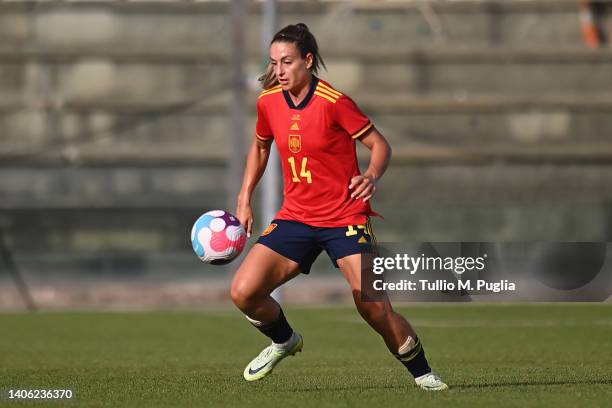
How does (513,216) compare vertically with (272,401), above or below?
below

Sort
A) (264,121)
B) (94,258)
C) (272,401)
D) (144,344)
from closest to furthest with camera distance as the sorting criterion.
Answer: (272,401) < (264,121) < (144,344) < (94,258)

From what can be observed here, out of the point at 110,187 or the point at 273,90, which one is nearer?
the point at 273,90

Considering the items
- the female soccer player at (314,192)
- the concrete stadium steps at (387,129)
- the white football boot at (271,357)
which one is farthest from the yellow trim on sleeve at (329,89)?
the concrete stadium steps at (387,129)

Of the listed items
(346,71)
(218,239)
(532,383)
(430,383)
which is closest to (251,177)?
(218,239)

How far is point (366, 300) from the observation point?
8555mm

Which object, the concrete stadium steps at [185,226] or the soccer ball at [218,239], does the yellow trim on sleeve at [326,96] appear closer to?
the soccer ball at [218,239]

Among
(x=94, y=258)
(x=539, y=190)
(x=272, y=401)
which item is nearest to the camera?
(x=272, y=401)

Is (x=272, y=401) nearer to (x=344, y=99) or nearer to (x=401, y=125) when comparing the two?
(x=344, y=99)

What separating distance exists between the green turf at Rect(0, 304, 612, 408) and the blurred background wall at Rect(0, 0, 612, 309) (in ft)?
24.4

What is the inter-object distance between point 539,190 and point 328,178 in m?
18.3

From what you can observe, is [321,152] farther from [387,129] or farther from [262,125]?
[387,129]

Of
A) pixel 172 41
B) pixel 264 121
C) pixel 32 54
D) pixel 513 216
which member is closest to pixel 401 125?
pixel 513 216

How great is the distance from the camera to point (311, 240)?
8.80m

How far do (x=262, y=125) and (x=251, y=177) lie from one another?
0.39 m
